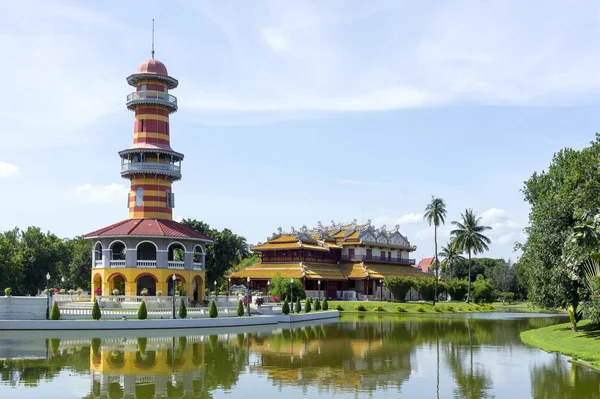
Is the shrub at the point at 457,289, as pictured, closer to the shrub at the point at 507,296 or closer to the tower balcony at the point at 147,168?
the shrub at the point at 507,296

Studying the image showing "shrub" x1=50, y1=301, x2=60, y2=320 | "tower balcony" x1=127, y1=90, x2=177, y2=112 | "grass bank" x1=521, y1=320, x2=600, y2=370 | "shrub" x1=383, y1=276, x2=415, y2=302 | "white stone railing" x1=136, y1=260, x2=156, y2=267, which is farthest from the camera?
"shrub" x1=383, y1=276, x2=415, y2=302

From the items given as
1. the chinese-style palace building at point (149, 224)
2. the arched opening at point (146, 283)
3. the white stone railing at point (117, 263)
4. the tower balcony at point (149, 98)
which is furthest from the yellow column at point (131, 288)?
the tower balcony at point (149, 98)

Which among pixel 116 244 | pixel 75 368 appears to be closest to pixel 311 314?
pixel 116 244

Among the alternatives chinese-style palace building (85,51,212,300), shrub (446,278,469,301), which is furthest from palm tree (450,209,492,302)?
chinese-style palace building (85,51,212,300)

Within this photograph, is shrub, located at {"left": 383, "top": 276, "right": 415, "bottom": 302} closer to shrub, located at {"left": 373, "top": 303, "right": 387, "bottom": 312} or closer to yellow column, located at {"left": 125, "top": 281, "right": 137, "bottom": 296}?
shrub, located at {"left": 373, "top": 303, "right": 387, "bottom": 312}

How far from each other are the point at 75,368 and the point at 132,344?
942 cm

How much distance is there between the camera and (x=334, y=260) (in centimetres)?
9406

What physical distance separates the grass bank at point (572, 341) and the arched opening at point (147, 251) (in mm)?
34251

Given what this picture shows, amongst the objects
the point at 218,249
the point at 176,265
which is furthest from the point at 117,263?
the point at 218,249

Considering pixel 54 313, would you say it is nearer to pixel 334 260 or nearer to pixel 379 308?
pixel 379 308

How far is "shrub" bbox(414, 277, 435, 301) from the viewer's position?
8488cm

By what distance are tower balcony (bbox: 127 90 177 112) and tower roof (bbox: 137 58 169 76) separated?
79.3 inches

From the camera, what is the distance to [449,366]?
1087 inches

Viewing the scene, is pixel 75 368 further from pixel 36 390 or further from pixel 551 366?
pixel 551 366
